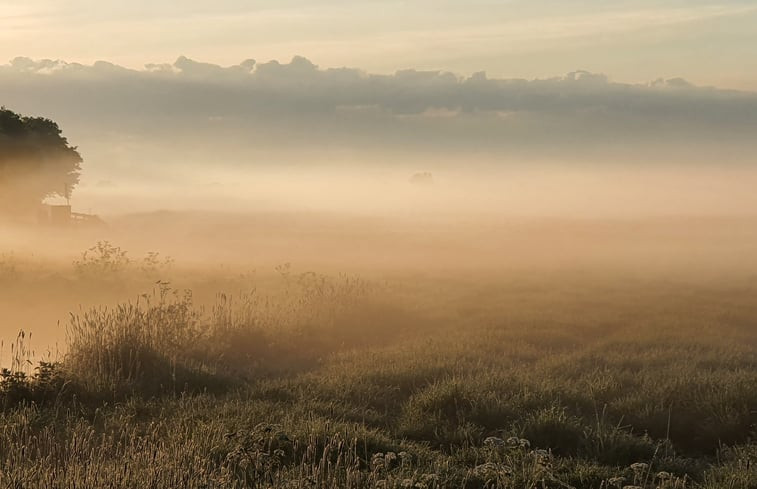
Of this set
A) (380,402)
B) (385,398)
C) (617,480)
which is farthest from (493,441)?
(385,398)

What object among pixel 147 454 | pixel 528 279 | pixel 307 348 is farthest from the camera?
pixel 528 279

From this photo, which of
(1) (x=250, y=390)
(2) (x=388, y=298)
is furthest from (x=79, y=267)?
(1) (x=250, y=390)

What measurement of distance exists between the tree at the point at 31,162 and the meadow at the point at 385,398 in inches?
1299

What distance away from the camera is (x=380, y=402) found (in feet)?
42.7

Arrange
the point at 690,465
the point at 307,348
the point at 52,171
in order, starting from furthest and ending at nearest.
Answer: the point at 52,171 → the point at 307,348 → the point at 690,465

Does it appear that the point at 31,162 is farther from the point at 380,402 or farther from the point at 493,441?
the point at 493,441

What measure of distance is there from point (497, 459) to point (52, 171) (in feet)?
175

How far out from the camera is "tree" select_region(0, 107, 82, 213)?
53125 millimetres

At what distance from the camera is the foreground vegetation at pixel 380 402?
28.0ft

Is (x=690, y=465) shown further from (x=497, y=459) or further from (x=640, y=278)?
(x=640, y=278)

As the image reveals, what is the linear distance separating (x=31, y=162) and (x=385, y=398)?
4694cm

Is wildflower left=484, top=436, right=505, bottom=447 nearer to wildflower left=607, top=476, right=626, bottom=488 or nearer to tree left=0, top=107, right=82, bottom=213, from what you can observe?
wildflower left=607, top=476, right=626, bottom=488

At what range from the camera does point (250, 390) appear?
518 inches

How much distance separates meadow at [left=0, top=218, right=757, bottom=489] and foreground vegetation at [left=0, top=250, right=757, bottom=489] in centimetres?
4
